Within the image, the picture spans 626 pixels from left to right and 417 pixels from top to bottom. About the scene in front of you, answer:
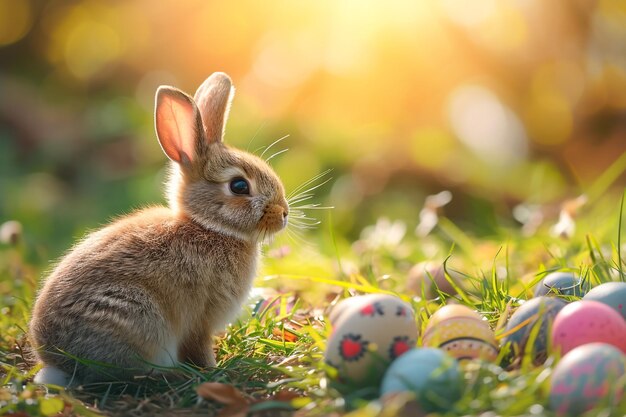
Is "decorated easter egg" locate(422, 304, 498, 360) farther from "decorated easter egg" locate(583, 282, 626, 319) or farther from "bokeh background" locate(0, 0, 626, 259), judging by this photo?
"bokeh background" locate(0, 0, 626, 259)

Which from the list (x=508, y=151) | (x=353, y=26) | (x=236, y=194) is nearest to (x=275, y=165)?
(x=353, y=26)


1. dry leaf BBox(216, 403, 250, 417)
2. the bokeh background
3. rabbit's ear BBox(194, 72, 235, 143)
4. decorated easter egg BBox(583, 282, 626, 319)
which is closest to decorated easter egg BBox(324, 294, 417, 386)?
dry leaf BBox(216, 403, 250, 417)

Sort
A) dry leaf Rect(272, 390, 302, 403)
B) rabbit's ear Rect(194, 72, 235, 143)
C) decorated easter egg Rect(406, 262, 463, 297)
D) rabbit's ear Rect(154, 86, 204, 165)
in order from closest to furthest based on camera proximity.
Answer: dry leaf Rect(272, 390, 302, 403) → rabbit's ear Rect(154, 86, 204, 165) → rabbit's ear Rect(194, 72, 235, 143) → decorated easter egg Rect(406, 262, 463, 297)

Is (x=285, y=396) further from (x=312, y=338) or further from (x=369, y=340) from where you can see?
(x=312, y=338)

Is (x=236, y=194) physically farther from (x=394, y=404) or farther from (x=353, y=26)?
(x=353, y=26)

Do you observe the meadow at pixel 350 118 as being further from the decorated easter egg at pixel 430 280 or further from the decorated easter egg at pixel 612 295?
the decorated easter egg at pixel 612 295

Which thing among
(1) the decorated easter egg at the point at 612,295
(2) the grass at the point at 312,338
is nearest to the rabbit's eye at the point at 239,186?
(2) the grass at the point at 312,338
